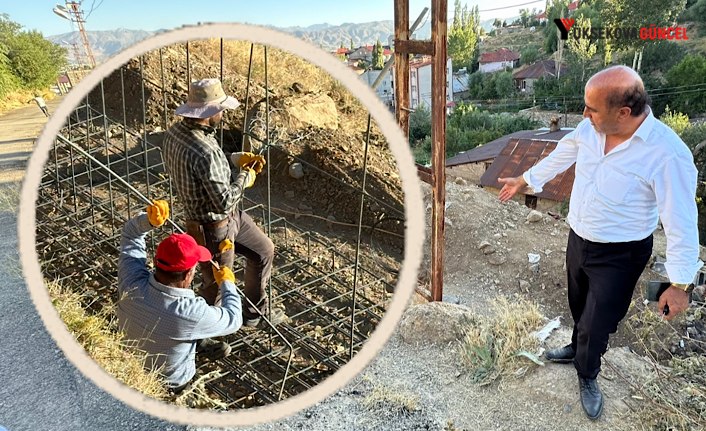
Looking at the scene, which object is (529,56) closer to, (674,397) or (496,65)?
(496,65)

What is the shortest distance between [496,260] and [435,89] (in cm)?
242

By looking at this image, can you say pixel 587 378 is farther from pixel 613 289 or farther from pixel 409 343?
pixel 409 343

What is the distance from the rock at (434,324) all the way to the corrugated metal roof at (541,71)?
2941cm

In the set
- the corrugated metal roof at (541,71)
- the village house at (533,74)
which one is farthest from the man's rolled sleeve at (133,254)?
the corrugated metal roof at (541,71)

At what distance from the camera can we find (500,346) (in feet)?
8.94

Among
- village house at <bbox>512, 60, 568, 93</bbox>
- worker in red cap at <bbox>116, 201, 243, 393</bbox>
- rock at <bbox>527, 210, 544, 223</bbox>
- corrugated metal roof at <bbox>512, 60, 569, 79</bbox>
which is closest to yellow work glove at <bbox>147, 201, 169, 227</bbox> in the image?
worker in red cap at <bbox>116, 201, 243, 393</bbox>

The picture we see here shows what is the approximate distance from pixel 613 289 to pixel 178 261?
1.58 meters

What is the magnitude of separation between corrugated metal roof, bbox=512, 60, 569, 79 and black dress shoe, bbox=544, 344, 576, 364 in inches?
1174

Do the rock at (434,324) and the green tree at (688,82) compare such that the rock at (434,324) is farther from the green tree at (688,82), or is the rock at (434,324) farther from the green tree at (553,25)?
the green tree at (553,25)

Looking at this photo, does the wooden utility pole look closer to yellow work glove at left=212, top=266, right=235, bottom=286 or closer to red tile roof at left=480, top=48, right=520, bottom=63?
yellow work glove at left=212, top=266, right=235, bottom=286

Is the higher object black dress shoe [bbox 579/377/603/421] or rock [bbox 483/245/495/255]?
black dress shoe [bbox 579/377/603/421]

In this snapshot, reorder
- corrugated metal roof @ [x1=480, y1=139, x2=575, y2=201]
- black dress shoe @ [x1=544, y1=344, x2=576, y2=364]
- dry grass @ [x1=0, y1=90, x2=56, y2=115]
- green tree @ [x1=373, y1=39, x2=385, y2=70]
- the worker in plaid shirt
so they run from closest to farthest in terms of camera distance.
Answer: the worker in plaid shirt → black dress shoe @ [x1=544, y1=344, x2=576, y2=364] → dry grass @ [x1=0, y1=90, x2=56, y2=115] → corrugated metal roof @ [x1=480, y1=139, x2=575, y2=201] → green tree @ [x1=373, y1=39, x2=385, y2=70]

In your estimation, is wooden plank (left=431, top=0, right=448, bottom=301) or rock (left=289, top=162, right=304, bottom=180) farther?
rock (left=289, top=162, right=304, bottom=180)

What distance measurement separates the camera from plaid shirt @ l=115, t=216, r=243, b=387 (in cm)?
176
